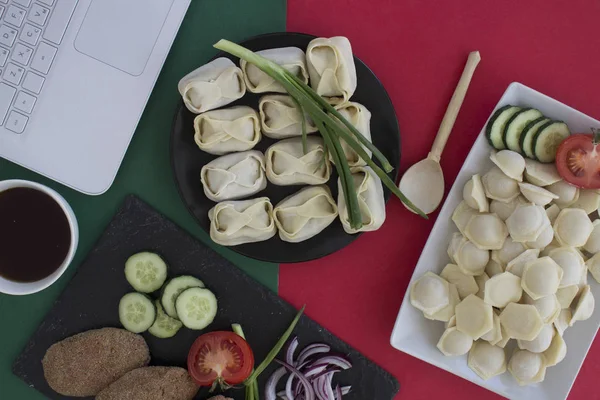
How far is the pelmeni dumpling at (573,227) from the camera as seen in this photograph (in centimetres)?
138

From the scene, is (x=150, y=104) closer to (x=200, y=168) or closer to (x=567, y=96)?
(x=200, y=168)

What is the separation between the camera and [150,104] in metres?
1.54

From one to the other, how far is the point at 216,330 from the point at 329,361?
1.05 feet

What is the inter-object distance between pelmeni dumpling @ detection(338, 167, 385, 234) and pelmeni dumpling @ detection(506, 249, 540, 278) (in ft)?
1.10

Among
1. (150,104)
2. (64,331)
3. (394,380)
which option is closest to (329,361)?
(394,380)

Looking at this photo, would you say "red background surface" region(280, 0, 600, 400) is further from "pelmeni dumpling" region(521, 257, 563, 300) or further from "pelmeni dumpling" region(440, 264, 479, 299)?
"pelmeni dumpling" region(521, 257, 563, 300)

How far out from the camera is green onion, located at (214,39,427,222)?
1299 millimetres

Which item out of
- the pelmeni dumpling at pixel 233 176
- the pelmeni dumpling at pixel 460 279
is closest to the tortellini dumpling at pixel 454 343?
the pelmeni dumpling at pixel 460 279

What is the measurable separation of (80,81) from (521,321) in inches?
48.6

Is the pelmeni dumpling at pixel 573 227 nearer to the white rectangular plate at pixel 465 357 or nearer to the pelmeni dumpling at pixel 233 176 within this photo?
the white rectangular plate at pixel 465 357

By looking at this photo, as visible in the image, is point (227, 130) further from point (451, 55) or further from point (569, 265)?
point (569, 265)

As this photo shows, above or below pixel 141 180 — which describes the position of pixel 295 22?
above

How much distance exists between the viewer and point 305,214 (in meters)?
1.41

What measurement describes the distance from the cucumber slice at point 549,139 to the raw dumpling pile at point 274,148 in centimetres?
30
